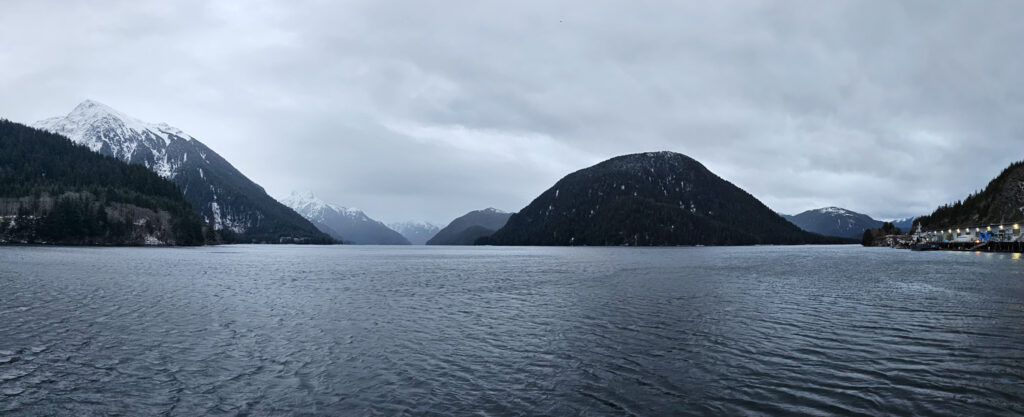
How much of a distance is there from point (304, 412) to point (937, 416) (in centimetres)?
2240

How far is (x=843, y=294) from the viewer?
55781 mm

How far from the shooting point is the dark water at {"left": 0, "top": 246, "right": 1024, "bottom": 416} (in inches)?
736

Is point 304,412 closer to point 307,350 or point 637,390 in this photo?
point 307,350

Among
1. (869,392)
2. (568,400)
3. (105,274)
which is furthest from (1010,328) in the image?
(105,274)

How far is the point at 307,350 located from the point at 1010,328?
46.3 metres

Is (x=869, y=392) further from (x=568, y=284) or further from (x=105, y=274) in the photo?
(x=105, y=274)

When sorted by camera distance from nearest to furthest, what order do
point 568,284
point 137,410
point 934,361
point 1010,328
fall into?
point 137,410
point 934,361
point 1010,328
point 568,284

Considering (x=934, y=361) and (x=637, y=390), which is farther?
(x=934, y=361)

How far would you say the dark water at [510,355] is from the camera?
18.7 m

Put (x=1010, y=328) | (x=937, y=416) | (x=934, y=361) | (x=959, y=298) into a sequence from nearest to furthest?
(x=937, y=416)
(x=934, y=361)
(x=1010, y=328)
(x=959, y=298)

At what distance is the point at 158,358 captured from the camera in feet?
84.6

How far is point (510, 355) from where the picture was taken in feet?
87.7

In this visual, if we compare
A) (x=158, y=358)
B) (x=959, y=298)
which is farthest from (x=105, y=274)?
(x=959, y=298)

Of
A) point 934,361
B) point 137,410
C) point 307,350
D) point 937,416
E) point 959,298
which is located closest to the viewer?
point 937,416
